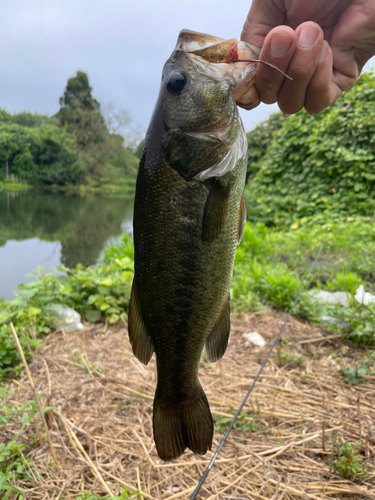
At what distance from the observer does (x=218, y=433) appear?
233 cm

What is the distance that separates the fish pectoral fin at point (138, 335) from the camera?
4.66 feet

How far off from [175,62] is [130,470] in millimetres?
2233

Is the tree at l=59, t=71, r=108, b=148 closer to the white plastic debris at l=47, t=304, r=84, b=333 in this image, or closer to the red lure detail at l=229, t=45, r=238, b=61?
the white plastic debris at l=47, t=304, r=84, b=333

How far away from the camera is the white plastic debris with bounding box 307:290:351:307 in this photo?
4248 millimetres

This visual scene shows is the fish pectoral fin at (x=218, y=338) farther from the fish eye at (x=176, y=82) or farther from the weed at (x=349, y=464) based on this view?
the weed at (x=349, y=464)

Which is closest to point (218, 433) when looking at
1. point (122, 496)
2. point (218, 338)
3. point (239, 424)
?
point (239, 424)

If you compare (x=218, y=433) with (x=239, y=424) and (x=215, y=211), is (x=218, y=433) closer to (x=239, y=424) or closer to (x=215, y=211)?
(x=239, y=424)

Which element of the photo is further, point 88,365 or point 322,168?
point 322,168

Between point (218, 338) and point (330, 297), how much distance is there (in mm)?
3307

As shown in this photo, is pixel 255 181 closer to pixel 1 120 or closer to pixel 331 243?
pixel 331 243

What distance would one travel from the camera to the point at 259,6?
1908 millimetres

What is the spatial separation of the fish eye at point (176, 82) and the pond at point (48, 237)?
15.2 feet

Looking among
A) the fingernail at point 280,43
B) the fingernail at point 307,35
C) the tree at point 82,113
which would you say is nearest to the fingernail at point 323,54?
the fingernail at point 307,35

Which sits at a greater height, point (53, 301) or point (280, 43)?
point (280, 43)
